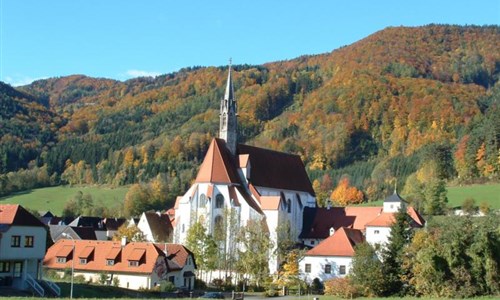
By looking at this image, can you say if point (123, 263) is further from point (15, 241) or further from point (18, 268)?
point (15, 241)

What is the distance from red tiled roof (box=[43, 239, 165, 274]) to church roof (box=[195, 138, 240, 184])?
1701 cm

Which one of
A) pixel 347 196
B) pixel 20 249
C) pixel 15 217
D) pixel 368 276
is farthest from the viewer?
pixel 347 196

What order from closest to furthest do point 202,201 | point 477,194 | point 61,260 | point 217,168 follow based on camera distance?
1. point 61,260
2. point 202,201
3. point 217,168
4. point 477,194


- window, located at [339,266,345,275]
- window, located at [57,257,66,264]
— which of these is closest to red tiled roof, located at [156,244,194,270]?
window, located at [57,257,66,264]

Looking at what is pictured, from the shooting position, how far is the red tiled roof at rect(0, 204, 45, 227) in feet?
143

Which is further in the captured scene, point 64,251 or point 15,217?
point 64,251

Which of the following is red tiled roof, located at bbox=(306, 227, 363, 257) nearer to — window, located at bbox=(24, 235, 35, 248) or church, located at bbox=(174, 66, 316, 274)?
church, located at bbox=(174, 66, 316, 274)

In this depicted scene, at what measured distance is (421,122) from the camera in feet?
579

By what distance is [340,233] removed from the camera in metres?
66.1

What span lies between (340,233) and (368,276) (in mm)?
17432

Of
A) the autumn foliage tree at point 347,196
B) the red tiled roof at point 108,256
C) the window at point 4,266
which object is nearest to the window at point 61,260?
the red tiled roof at point 108,256

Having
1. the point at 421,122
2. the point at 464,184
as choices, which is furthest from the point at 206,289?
the point at 421,122

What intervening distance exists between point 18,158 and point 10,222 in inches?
5611

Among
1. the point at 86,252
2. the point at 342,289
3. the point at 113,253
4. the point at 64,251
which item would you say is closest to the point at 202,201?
the point at 64,251
